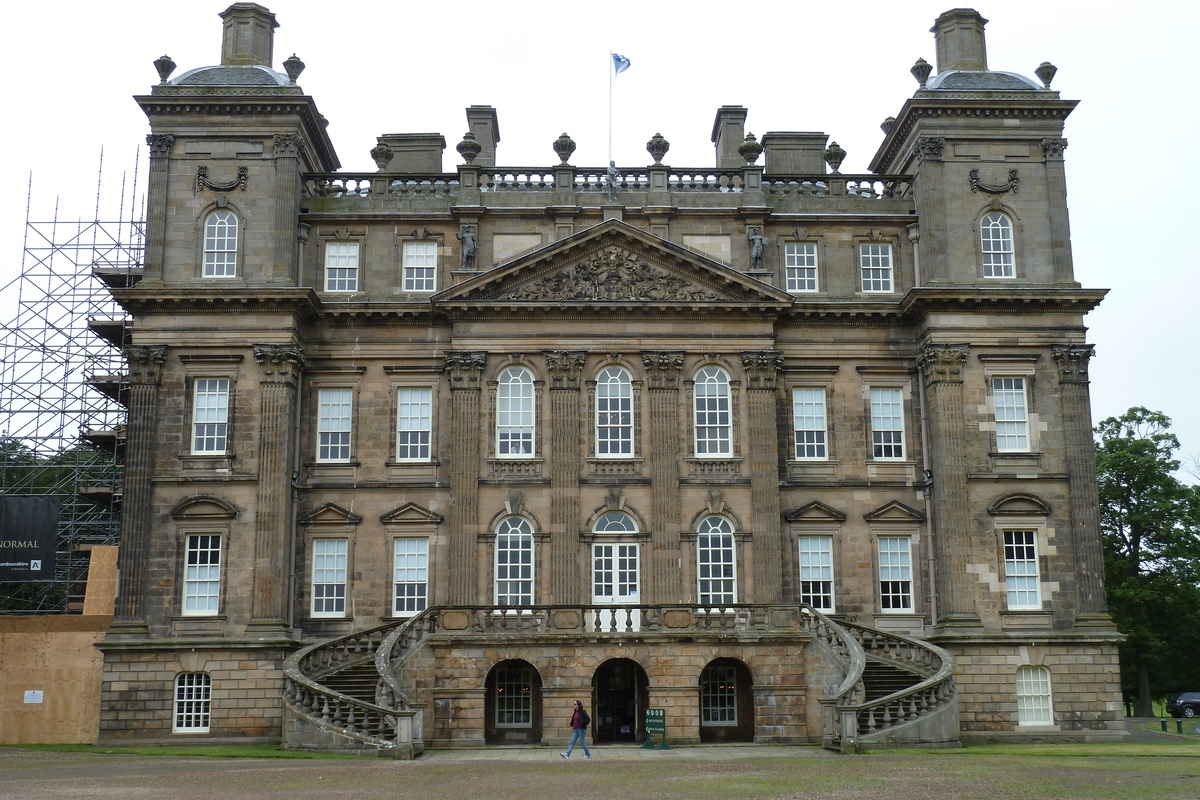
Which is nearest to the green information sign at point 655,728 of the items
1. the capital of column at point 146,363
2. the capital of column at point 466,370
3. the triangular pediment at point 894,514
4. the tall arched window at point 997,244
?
the triangular pediment at point 894,514

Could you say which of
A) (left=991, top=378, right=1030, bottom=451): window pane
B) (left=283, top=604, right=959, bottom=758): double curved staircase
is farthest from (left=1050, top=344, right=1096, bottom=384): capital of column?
(left=283, top=604, right=959, bottom=758): double curved staircase

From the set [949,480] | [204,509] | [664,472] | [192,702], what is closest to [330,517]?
[204,509]

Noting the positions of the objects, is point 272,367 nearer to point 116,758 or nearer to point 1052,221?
point 116,758

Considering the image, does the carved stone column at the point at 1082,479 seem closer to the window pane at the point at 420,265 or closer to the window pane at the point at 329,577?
the window pane at the point at 420,265

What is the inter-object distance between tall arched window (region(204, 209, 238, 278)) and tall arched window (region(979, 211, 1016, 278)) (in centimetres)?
2433

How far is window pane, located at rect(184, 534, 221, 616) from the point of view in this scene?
39281mm

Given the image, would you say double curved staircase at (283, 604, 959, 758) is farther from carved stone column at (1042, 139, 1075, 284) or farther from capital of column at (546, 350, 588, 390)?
carved stone column at (1042, 139, 1075, 284)

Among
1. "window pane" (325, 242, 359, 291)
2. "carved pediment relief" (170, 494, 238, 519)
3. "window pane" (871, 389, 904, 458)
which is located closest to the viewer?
"carved pediment relief" (170, 494, 238, 519)

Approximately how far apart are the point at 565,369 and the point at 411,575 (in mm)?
8176

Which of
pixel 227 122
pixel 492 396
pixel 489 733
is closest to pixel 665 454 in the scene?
pixel 492 396

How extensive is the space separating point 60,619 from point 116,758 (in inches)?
336

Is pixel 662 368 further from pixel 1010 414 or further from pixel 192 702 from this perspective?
pixel 192 702

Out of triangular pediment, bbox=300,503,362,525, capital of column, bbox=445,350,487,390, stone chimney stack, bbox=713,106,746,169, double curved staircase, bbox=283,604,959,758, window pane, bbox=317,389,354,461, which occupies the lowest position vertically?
double curved staircase, bbox=283,604,959,758

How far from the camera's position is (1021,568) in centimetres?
4016
